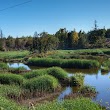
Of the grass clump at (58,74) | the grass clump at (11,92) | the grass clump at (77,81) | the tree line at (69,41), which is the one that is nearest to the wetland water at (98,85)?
the grass clump at (77,81)

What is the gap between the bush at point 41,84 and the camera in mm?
19406

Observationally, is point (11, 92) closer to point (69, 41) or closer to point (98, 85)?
point (98, 85)

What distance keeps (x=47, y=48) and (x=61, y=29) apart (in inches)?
1195

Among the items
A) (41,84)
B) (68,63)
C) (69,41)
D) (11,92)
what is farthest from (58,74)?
→ (69,41)

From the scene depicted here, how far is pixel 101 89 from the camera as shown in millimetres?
21906

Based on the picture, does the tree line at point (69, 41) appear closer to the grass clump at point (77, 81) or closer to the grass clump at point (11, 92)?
the grass clump at point (77, 81)

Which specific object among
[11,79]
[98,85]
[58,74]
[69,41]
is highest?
[69,41]

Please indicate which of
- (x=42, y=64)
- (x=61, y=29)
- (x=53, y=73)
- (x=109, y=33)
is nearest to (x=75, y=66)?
(x=42, y=64)

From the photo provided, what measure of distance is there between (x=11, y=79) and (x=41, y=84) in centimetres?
330

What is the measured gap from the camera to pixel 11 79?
22.1 metres

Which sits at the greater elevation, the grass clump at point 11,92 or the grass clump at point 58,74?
the grass clump at point 58,74

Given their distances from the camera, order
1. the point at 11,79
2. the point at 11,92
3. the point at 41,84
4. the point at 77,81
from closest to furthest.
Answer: the point at 11,92 < the point at 41,84 < the point at 11,79 < the point at 77,81

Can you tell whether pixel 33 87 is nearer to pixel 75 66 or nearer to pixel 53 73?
pixel 53 73

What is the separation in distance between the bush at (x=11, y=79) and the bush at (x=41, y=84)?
1367mm
